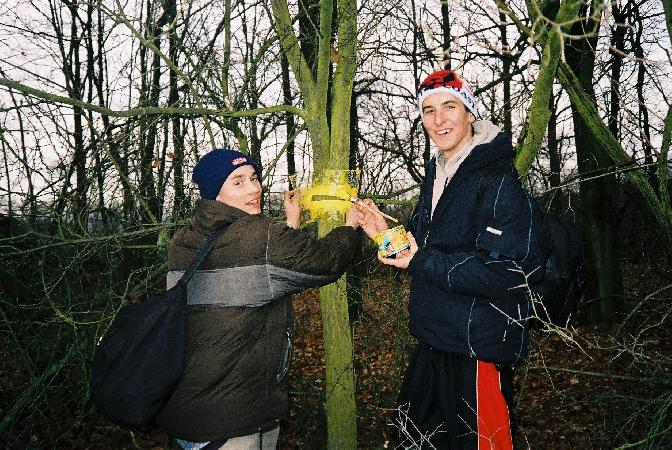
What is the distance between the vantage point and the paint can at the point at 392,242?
2287 millimetres

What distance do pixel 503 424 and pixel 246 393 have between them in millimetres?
1137

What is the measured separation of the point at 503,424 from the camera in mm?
2078

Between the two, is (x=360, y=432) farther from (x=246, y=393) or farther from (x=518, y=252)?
(x=518, y=252)

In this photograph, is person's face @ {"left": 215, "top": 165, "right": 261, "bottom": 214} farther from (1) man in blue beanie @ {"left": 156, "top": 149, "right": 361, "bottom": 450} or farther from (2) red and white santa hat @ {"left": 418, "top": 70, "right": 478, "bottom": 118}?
(2) red and white santa hat @ {"left": 418, "top": 70, "right": 478, "bottom": 118}

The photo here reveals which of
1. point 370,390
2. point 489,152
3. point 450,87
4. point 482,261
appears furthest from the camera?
point 370,390

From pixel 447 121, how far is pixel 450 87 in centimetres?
16

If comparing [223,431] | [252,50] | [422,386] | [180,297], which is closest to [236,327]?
[180,297]

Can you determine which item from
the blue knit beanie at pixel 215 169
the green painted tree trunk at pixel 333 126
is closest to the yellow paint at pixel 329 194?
the green painted tree trunk at pixel 333 126

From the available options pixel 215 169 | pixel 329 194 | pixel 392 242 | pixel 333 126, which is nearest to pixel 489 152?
pixel 392 242

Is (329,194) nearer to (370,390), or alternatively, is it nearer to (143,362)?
(143,362)

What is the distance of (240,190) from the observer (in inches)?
96.8

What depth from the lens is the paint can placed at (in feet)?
7.50

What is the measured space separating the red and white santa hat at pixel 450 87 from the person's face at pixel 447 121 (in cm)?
2

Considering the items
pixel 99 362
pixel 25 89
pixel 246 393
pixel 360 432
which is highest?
pixel 25 89
